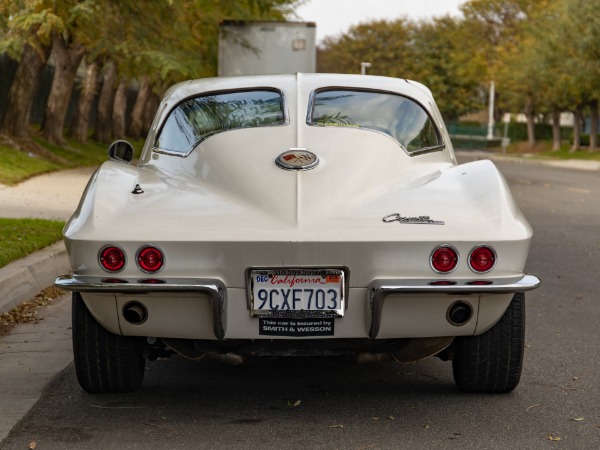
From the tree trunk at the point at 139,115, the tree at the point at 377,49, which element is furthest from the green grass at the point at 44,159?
the tree at the point at 377,49

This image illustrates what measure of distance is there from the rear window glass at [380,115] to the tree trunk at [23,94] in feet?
67.3

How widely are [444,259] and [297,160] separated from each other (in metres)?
0.95

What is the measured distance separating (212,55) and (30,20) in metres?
13.4

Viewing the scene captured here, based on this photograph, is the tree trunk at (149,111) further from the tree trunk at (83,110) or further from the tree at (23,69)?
the tree at (23,69)

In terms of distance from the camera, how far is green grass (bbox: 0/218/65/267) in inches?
359

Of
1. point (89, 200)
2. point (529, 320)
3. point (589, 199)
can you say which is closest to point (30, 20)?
point (589, 199)

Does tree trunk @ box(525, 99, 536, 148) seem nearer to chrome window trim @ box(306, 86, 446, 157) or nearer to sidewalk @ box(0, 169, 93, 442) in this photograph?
sidewalk @ box(0, 169, 93, 442)

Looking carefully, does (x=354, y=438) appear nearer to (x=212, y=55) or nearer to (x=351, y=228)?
(x=351, y=228)

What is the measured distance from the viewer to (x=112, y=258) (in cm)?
480

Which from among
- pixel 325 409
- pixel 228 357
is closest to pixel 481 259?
pixel 325 409

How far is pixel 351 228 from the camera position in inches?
189

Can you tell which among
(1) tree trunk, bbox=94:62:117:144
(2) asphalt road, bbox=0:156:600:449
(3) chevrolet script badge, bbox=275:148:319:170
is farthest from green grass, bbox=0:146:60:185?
(3) chevrolet script badge, bbox=275:148:319:170

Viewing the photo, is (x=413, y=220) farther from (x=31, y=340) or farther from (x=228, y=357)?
(x=31, y=340)

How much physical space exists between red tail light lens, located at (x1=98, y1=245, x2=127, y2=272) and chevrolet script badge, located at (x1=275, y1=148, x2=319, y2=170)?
0.93 meters
